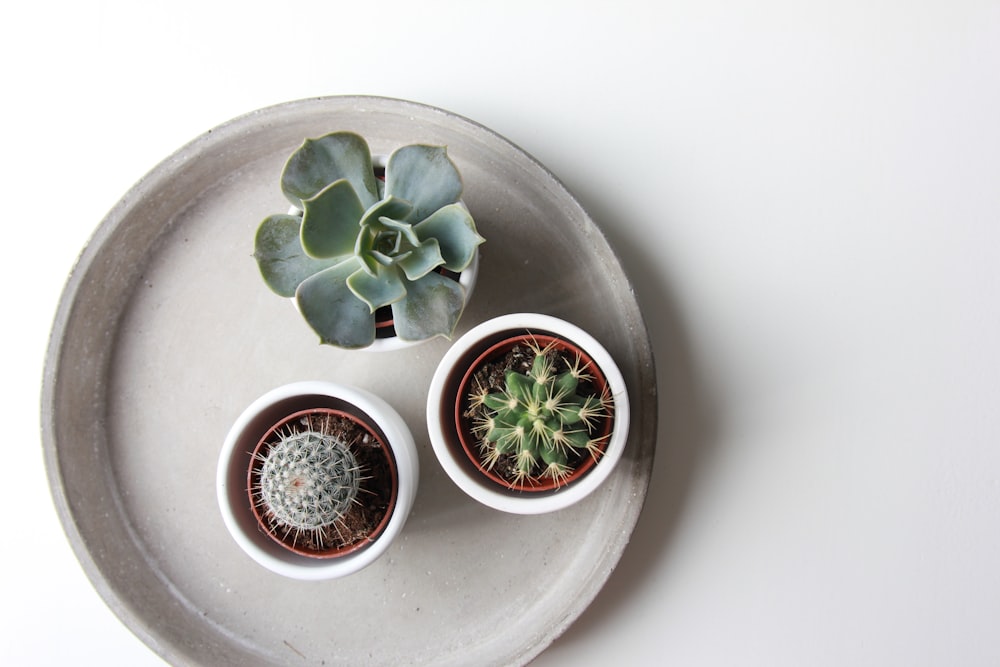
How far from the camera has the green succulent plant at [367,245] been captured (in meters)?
0.92

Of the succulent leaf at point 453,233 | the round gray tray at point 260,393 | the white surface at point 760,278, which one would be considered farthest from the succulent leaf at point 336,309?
the white surface at point 760,278

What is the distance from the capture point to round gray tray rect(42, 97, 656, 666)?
43.9 inches

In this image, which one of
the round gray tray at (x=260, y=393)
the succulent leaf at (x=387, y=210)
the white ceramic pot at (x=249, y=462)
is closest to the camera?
the succulent leaf at (x=387, y=210)

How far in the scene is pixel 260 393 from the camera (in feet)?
3.83

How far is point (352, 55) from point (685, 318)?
2.29 feet

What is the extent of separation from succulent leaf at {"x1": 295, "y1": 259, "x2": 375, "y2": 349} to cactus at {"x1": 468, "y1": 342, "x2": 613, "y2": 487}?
18cm

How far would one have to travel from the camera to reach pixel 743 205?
122cm

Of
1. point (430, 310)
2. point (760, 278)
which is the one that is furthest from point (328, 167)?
point (760, 278)

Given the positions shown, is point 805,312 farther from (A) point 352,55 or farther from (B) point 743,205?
(A) point 352,55

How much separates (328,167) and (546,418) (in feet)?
1.34

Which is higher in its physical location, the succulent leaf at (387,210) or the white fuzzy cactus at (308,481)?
the succulent leaf at (387,210)

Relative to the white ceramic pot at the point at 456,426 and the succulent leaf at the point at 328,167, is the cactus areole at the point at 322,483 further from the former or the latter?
the succulent leaf at the point at 328,167

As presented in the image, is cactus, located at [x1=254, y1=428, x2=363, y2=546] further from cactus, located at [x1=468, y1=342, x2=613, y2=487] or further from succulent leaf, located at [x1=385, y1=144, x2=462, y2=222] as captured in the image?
succulent leaf, located at [x1=385, y1=144, x2=462, y2=222]

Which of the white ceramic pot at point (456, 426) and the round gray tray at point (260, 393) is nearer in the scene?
the white ceramic pot at point (456, 426)
